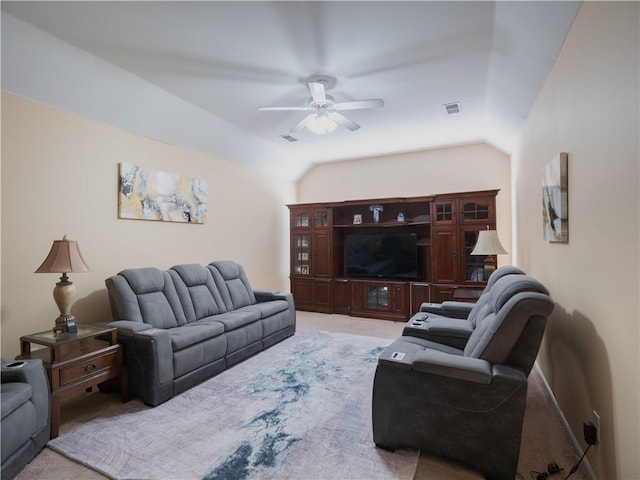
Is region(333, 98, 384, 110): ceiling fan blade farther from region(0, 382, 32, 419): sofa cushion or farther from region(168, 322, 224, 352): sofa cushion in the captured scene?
region(0, 382, 32, 419): sofa cushion

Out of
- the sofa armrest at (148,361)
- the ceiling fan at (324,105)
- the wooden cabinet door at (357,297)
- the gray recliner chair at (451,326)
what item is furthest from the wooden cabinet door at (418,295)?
the sofa armrest at (148,361)

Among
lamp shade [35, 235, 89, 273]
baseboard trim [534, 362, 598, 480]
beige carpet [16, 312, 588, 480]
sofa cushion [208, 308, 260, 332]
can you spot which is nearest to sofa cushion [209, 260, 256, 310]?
sofa cushion [208, 308, 260, 332]

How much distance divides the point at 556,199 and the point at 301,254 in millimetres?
4503

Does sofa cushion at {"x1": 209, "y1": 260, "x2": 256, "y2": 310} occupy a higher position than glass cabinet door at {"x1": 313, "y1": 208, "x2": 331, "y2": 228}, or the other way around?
glass cabinet door at {"x1": 313, "y1": 208, "x2": 331, "y2": 228}

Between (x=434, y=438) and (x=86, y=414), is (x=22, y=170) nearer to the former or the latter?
(x=86, y=414)

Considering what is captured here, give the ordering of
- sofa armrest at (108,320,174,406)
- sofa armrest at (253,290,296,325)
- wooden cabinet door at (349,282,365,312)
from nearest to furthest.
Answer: sofa armrest at (108,320,174,406)
sofa armrest at (253,290,296,325)
wooden cabinet door at (349,282,365,312)

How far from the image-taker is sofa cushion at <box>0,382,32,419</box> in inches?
69.9

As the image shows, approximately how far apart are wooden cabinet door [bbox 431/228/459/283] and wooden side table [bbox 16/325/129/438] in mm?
4320

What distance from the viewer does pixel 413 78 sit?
10.8 feet

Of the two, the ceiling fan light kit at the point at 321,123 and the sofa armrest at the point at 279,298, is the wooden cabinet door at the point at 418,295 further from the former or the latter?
the ceiling fan light kit at the point at 321,123

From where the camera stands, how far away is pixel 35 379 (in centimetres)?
204

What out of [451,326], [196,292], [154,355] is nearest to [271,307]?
[196,292]

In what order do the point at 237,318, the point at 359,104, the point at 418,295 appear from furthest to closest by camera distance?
the point at 418,295 → the point at 237,318 → the point at 359,104

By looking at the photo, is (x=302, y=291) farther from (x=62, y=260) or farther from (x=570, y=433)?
(x=570, y=433)
